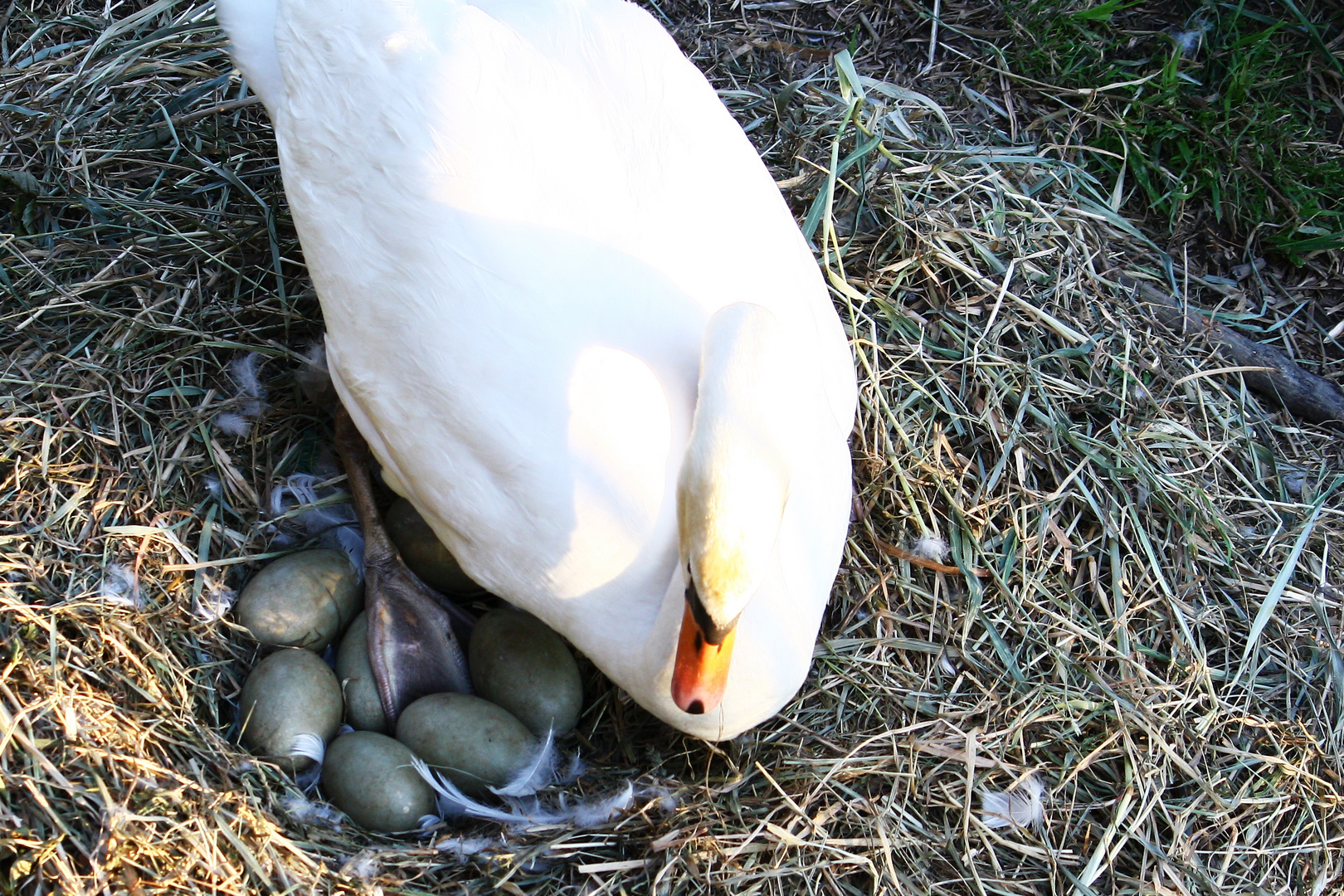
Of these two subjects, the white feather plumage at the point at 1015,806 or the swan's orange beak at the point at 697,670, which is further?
the white feather plumage at the point at 1015,806

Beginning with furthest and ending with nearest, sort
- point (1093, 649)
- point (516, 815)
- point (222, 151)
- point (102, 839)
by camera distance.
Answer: point (222, 151) < point (1093, 649) < point (516, 815) < point (102, 839)

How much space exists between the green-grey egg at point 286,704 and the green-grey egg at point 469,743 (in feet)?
0.60

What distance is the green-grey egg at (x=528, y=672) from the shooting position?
8.00 ft

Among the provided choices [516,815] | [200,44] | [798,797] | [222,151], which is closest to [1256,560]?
[798,797]

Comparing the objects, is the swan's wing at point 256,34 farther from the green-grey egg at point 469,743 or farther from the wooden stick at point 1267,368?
the wooden stick at point 1267,368

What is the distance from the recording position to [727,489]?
174 cm

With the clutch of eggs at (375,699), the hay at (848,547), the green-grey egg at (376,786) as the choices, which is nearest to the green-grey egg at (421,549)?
the clutch of eggs at (375,699)

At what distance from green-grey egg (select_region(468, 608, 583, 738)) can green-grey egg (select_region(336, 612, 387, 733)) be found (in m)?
0.24

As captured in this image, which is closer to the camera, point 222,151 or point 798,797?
point 798,797

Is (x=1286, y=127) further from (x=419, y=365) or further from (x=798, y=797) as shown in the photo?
(x=419, y=365)

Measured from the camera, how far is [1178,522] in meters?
2.71

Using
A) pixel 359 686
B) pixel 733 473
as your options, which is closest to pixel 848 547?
pixel 733 473

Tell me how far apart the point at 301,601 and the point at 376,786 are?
504 mm

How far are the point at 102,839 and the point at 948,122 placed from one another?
2.91 metres
